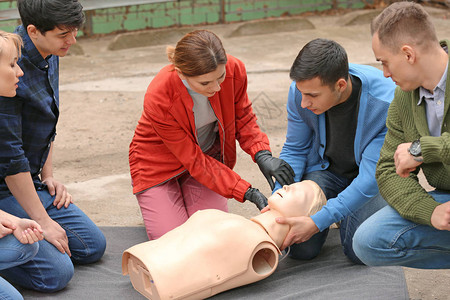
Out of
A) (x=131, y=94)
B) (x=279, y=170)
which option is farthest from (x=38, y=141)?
(x=131, y=94)

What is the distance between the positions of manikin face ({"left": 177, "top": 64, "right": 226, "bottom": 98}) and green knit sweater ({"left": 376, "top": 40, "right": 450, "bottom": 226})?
879mm

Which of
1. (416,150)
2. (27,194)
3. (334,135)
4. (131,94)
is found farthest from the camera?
(131,94)

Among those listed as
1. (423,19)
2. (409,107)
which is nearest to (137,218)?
(409,107)

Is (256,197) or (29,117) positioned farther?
(256,197)

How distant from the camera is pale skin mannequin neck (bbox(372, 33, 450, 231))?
8.40 ft

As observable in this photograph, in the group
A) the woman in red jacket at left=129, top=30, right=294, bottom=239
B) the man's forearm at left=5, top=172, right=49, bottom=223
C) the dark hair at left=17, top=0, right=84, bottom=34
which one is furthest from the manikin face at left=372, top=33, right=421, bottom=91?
the man's forearm at left=5, top=172, right=49, bottom=223

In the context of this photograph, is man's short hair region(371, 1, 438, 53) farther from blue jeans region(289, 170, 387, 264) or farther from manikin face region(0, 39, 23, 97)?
manikin face region(0, 39, 23, 97)

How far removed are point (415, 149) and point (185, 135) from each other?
1385mm

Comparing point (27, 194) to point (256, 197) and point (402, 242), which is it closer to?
point (256, 197)

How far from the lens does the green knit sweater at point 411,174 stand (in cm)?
268

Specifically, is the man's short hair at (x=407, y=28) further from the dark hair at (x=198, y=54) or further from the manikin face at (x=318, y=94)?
the dark hair at (x=198, y=54)

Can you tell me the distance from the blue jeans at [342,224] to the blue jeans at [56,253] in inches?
42.2

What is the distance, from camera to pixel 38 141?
10.7ft

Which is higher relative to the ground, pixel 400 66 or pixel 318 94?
pixel 400 66
